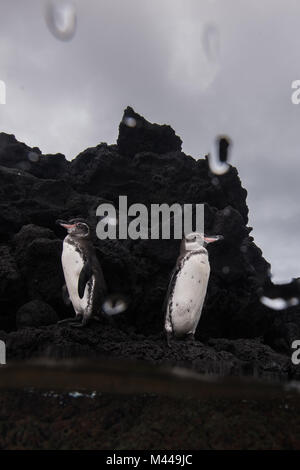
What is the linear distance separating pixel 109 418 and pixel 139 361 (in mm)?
1081

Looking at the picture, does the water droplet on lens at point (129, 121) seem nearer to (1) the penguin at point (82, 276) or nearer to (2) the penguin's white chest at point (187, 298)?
(1) the penguin at point (82, 276)

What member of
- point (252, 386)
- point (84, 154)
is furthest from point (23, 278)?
point (252, 386)

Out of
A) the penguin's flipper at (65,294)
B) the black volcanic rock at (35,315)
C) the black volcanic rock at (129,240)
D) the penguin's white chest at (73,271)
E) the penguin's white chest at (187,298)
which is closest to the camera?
the penguin's white chest at (187,298)

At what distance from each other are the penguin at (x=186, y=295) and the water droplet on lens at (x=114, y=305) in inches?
42.1

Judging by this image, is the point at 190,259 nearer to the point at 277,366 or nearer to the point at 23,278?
the point at 277,366

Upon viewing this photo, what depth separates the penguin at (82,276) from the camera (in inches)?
226

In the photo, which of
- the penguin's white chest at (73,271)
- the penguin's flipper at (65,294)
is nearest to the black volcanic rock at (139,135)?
the penguin's white chest at (73,271)

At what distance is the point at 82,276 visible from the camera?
576 centimetres

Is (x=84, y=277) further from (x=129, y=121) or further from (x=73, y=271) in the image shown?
(x=129, y=121)

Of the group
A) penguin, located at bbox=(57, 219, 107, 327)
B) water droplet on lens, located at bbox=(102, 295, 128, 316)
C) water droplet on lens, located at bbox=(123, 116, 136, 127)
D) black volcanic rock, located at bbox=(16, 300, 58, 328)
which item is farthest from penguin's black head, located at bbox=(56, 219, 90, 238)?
water droplet on lens, located at bbox=(123, 116, 136, 127)

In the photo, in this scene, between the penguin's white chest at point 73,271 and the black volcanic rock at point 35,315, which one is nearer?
the penguin's white chest at point 73,271

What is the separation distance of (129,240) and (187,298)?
→ 242 centimetres

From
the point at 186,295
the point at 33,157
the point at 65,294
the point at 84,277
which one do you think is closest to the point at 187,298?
the point at 186,295

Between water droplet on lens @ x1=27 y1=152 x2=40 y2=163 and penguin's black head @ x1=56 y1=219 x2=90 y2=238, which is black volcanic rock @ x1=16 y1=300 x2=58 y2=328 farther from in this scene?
water droplet on lens @ x1=27 y1=152 x2=40 y2=163
